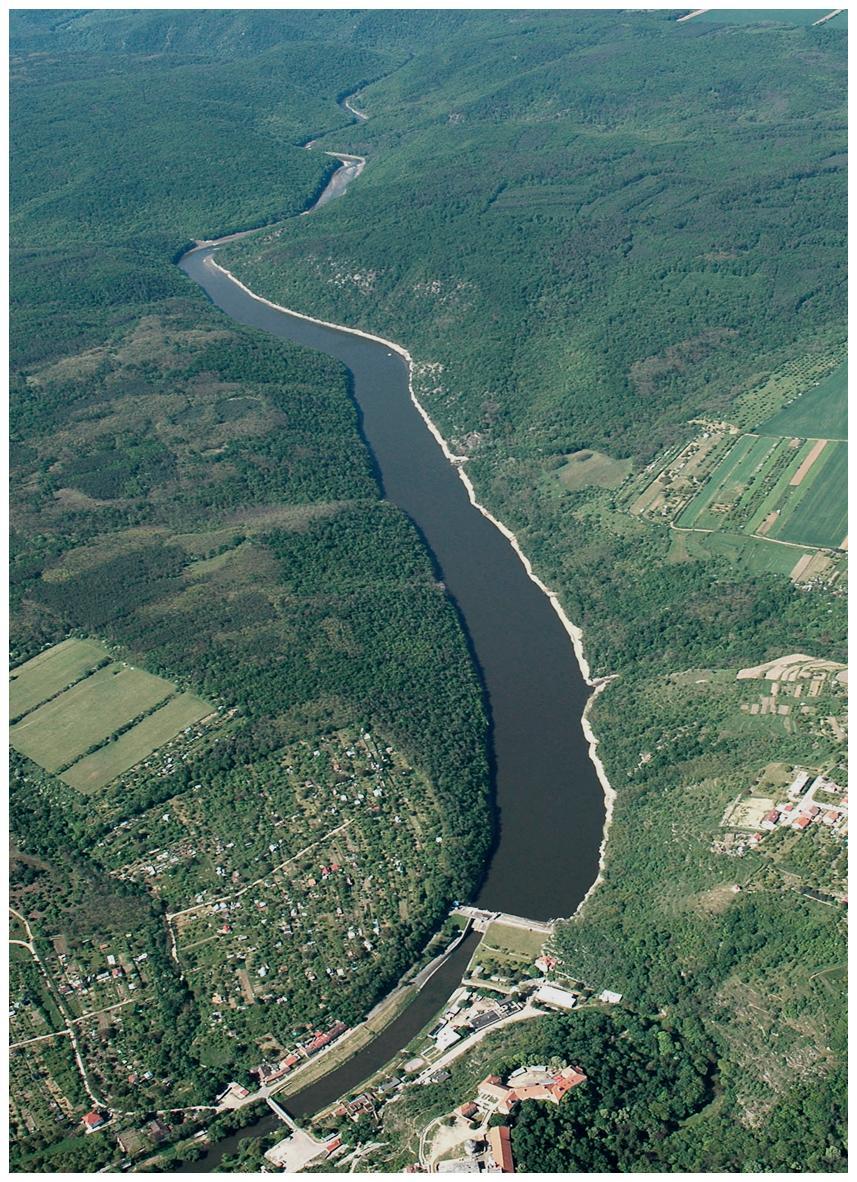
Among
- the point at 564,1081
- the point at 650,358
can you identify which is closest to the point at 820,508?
the point at 650,358

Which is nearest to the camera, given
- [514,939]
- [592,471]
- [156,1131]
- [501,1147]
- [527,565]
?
[501,1147]

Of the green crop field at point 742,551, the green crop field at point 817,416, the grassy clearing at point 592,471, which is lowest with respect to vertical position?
the grassy clearing at point 592,471

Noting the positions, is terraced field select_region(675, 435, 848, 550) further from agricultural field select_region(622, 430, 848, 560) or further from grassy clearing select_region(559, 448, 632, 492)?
grassy clearing select_region(559, 448, 632, 492)

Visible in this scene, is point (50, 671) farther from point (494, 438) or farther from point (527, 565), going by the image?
point (494, 438)

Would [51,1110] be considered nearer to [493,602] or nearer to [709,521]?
[493,602]

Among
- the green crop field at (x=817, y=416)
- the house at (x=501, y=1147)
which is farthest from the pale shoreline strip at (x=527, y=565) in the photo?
the green crop field at (x=817, y=416)

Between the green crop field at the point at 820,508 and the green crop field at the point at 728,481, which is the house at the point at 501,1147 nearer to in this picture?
the green crop field at the point at 820,508
